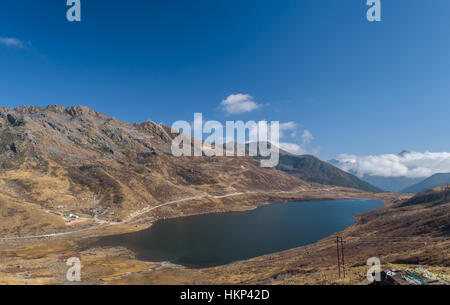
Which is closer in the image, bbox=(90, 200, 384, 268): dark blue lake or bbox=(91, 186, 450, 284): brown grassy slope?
bbox=(91, 186, 450, 284): brown grassy slope

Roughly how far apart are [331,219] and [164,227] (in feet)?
383

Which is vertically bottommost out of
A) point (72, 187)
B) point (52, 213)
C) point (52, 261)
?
point (52, 261)

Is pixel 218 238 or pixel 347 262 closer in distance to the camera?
pixel 347 262

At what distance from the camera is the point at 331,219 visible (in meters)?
181

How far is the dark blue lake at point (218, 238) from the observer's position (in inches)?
3903

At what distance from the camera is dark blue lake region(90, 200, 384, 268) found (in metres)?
99.1

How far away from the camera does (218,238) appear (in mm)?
124688

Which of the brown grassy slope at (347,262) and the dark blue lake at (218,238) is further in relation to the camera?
the dark blue lake at (218,238)

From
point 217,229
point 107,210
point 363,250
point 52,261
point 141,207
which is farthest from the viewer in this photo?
point 141,207

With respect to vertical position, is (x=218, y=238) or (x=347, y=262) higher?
(x=347, y=262)
